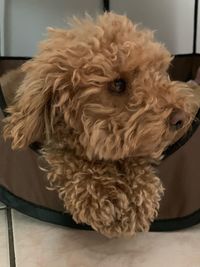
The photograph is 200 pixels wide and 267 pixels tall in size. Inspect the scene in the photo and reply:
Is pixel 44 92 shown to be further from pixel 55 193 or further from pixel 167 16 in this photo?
pixel 167 16

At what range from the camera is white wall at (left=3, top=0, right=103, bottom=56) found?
1960mm

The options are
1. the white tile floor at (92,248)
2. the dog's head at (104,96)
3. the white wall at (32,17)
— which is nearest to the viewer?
the dog's head at (104,96)

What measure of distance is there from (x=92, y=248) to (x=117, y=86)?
395 mm

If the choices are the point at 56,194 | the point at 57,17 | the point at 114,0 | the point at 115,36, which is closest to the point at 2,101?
the point at 56,194

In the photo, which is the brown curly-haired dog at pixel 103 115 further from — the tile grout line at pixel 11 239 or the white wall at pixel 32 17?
the white wall at pixel 32 17

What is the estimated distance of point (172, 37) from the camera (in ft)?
6.88

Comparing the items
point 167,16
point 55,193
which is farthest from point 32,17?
point 55,193

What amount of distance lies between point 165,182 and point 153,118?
30 centimetres

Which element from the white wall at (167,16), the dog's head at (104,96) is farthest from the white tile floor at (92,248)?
the white wall at (167,16)

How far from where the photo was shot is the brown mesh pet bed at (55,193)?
1.22 meters

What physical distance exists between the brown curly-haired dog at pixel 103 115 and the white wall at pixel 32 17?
0.91 metres

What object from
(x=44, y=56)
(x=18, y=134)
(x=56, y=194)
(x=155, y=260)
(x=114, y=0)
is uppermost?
(x=114, y=0)

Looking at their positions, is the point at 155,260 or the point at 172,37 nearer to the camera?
the point at 155,260

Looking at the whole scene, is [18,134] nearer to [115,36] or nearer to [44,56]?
[44,56]
